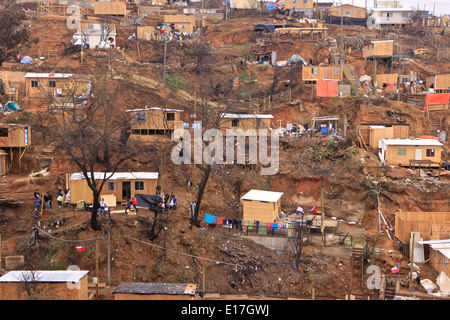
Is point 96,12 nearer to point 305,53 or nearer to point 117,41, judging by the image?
point 117,41

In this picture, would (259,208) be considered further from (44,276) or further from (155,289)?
(44,276)

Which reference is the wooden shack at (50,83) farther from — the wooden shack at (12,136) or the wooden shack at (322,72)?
the wooden shack at (322,72)

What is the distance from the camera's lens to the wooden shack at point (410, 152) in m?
35.0

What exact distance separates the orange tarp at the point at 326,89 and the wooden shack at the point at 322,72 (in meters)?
2.49

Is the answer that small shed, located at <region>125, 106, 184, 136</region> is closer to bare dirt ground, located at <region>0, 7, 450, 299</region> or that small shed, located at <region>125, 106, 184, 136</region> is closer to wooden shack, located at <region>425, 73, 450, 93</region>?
bare dirt ground, located at <region>0, 7, 450, 299</region>

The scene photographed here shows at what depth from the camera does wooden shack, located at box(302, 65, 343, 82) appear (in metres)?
46.4

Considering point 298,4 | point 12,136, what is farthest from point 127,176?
point 298,4

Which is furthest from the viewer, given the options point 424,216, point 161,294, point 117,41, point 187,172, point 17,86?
point 117,41

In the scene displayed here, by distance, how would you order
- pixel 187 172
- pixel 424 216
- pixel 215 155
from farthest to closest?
pixel 215 155
pixel 187 172
pixel 424 216

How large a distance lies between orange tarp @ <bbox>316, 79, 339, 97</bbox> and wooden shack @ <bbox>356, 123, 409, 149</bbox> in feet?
18.6

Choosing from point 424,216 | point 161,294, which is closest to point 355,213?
point 424,216

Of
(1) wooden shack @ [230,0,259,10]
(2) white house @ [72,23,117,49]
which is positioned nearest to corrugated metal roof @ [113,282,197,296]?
A: (2) white house @ [72,23,117,49]

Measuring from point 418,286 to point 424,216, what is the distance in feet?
16.7

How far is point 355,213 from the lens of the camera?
107ft
